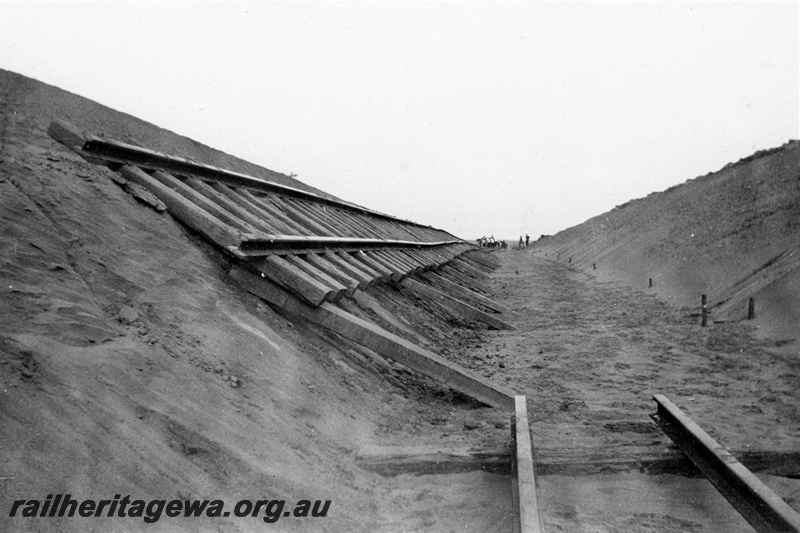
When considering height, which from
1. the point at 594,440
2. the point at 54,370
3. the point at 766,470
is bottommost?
the point at 54,370

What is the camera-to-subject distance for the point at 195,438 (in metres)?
2.90

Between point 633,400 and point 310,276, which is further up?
point 310,276

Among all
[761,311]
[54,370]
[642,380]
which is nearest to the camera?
[54,370]

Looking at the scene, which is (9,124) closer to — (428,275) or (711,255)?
(428,275)

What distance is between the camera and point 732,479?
3.07 m

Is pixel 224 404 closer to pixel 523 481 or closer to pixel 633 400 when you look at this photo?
pixel 523 481

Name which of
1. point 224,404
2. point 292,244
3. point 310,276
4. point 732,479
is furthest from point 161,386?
point 732,479

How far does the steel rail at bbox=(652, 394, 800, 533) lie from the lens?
262 centimetres

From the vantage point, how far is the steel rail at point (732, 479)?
2.62 m

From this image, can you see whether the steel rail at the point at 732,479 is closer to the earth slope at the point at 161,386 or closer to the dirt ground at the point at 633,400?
the dirt ground at the point at 633,400

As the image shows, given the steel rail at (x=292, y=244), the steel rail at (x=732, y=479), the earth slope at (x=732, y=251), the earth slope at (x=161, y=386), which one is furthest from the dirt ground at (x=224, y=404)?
the earth slope at (x=732, y=251)

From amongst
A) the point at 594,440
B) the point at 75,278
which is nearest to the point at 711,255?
the point at 594,440

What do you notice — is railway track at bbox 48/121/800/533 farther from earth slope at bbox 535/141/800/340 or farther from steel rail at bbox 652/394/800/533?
earth slope at bbox 535/141/800/340

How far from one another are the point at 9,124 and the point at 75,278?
92.4 inches
